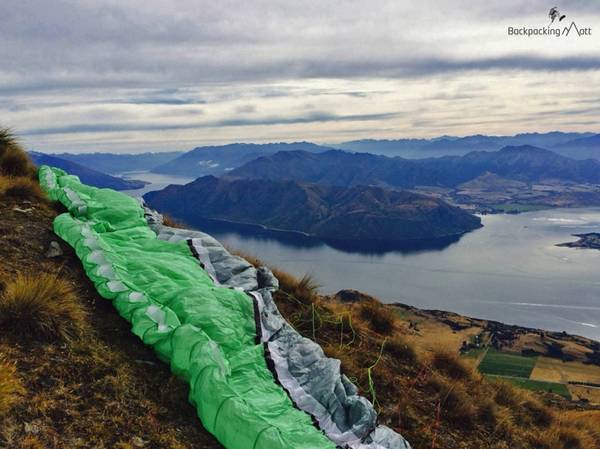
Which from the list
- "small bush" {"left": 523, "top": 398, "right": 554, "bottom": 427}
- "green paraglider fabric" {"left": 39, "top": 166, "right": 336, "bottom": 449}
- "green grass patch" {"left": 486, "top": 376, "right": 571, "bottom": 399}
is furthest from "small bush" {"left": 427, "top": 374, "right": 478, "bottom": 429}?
"green grass patch" {"left": 486, "top": 376, "right": 571, "bottom": 399}

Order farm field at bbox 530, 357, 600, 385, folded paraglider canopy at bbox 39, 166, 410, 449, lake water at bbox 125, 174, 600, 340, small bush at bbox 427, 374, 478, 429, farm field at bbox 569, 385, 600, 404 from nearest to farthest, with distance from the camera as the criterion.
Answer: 1. folded paraglider canopy at bbox 39, 166, 410, 449
2. small bush at bbox 427, 374, 478, 429
3. farm field at bbox 569, 385, 600, 404
4. farm field at bbox 530, 357, 600, 385
5. lake water at bbox 125, 174, 600, 340

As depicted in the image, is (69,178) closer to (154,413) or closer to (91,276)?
(91,276)

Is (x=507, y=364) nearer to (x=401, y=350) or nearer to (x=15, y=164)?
(x=401, y=350)

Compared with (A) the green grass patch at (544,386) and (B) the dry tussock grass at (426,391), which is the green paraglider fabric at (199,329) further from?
(A) the green grass patch at (544,386)

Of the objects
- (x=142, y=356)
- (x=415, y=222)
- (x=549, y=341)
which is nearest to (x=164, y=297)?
(x=142, y=356)

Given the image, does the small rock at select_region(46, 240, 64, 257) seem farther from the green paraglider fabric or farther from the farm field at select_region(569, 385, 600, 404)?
the farm field at select_region(569, 385, 600, 404)

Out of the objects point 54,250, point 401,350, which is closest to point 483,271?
point 401,350

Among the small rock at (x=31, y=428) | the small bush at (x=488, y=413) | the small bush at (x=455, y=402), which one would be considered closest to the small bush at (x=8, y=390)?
A: the small rock at (x=31, y=428)

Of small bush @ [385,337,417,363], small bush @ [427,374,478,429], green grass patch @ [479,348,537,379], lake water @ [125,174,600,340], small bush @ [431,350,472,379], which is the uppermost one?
small bush @ [385,337,417,363]
